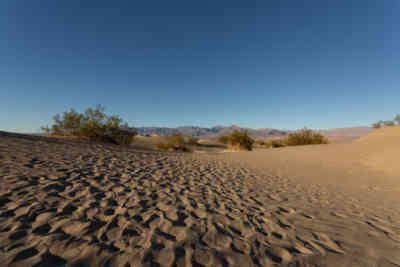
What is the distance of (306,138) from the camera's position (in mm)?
21047

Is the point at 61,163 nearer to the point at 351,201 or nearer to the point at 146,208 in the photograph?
the point at 146,208

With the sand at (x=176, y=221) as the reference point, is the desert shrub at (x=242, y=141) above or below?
above

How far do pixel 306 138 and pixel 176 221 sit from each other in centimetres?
2324

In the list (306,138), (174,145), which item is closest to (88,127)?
(174,145)

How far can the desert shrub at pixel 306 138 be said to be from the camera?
20.7 meters

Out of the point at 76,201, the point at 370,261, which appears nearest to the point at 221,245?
the point at 370,261

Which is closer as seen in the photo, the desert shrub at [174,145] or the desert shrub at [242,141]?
the desert shrub at [174,145]

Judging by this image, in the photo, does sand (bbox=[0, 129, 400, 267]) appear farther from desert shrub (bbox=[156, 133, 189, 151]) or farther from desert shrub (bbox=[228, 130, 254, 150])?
desert shrub (bbox=[228, 130, 254, 150])

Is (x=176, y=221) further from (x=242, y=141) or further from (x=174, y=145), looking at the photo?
(x=242, y=141)

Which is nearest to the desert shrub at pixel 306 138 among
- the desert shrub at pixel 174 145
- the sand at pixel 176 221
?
the desert shrub at pixel 174 145

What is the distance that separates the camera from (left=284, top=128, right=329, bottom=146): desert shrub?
20.7m

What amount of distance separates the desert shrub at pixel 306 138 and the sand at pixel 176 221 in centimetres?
1792

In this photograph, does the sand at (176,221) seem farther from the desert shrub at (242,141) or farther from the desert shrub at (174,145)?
the desert shrub at (242,141)

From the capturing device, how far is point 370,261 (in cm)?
194
